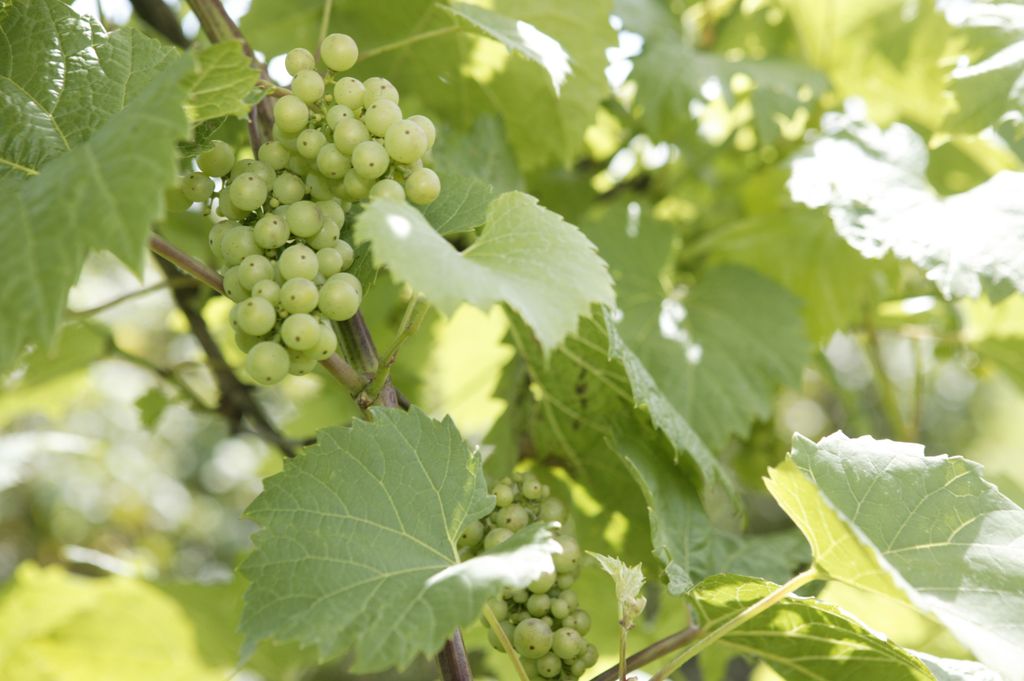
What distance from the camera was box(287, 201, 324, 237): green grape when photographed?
37.1 inches

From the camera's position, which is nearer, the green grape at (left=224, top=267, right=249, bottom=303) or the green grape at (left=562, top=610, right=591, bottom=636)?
the green grape at (left=224, top=267, right=249, bottom=303)

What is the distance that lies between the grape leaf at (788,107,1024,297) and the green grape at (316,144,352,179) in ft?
2.57

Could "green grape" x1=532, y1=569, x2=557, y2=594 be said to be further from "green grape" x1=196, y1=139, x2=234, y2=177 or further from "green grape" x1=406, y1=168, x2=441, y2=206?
"green grape" x1=196, y1=139, x2=234, y2=177

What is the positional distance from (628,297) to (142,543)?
2448 mm

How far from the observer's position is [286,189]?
0.97 meters

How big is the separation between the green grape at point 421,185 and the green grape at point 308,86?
130 mm

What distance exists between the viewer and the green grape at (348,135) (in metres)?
0.96

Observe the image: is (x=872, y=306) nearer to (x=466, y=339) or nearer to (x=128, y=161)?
(x=466, y=339)

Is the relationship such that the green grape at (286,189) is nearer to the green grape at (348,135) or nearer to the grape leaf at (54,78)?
the green grape at (348,135)

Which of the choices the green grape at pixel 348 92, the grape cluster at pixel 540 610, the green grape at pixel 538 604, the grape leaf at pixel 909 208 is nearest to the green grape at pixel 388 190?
the green grape at pixel 348 92

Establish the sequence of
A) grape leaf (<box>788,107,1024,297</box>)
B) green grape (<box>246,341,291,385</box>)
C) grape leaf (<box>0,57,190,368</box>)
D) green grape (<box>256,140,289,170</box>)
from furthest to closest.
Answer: grape leaf (<box>788,107,1024,297</box>) < green grape (<box>256,140,289,170</box>) < green grape (<box>246,341,291,385</box>) < grape leaf (<box>0,57,190,368</box>)

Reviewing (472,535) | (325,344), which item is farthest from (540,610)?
(325,344)

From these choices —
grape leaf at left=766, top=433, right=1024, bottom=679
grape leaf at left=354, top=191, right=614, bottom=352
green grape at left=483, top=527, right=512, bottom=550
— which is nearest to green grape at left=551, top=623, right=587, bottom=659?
green grape at left=483, top=527, right=512, bottom=550

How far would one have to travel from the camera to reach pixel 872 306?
191 cm
